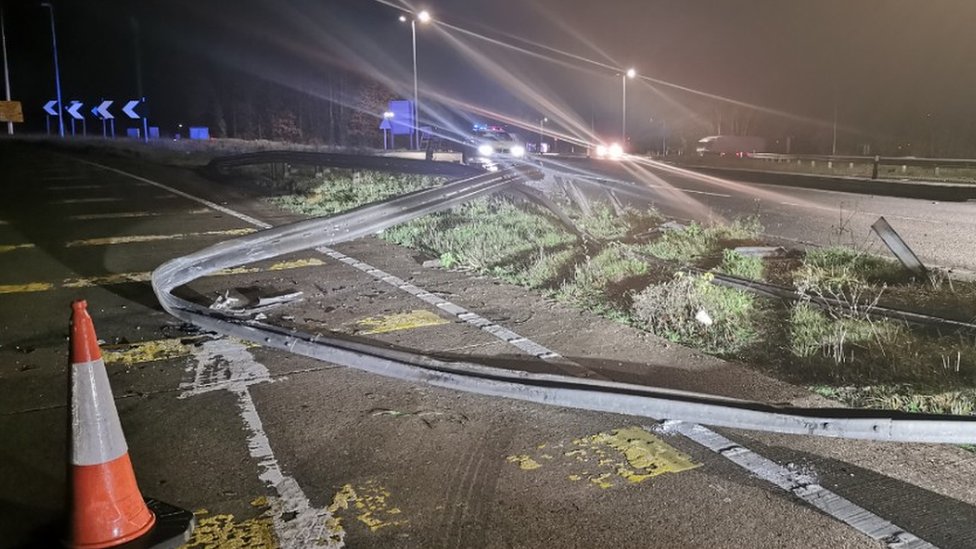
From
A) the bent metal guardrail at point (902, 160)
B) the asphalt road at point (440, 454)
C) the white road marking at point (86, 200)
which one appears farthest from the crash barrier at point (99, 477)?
the bent metal guardrail at point (902, 160)

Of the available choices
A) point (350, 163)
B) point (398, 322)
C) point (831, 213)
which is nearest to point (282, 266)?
point (398, 322)

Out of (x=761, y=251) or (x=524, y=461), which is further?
(x=761, y=251)

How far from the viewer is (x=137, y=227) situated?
12.9 meters

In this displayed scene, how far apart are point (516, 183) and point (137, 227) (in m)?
6.84

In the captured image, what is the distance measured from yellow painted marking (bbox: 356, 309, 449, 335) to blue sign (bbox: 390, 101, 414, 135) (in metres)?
42.1

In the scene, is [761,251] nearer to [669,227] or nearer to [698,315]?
[669,227]

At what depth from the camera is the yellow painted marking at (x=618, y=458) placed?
12.4 feet

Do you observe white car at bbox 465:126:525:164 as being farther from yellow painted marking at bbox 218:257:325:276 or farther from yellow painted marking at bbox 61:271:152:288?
yellow painted marking at bbox 61:271:152:288

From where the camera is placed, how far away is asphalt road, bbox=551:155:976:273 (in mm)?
11391

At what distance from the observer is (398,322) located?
22.0 feet

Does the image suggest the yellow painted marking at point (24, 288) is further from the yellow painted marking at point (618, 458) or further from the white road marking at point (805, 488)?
the white road marking at point (805, 488)

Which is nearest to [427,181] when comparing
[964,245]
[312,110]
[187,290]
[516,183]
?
[516,183]

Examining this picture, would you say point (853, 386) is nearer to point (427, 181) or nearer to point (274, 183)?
point (427, 181)

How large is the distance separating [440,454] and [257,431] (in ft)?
3.75
